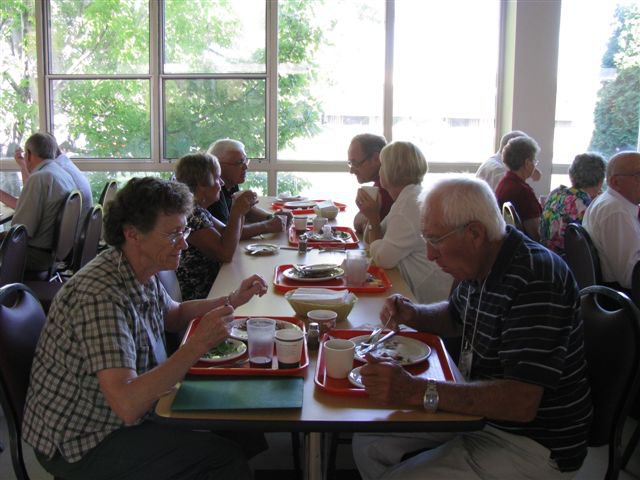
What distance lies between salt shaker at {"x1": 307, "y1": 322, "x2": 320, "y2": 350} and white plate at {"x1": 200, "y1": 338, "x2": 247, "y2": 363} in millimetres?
171

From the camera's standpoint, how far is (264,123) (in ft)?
19.6

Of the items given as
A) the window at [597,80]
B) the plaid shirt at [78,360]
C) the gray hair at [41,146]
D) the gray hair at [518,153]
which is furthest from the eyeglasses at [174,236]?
the window at [597,80]

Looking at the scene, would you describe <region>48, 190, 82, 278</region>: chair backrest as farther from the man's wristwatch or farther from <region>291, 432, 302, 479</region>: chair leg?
the man's wristwatch

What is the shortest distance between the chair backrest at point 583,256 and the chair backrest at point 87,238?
2.40 metres

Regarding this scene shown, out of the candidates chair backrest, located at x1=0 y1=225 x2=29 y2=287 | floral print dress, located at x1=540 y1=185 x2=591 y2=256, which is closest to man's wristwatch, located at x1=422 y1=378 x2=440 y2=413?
chair backrest, located at x1=0 y1=225 x2=29 y2=287

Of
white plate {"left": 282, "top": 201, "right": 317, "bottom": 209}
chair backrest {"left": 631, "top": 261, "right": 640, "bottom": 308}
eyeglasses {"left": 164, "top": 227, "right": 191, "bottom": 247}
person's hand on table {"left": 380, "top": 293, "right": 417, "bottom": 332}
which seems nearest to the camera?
eyeglasses {"left": 164, "top": 227, "right": 191, "bottom": 247}

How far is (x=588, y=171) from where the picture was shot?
3.64 m

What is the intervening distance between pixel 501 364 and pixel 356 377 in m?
0.34

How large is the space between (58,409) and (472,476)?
98cm

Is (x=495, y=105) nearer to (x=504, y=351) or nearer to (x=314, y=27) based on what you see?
(x=314, y=27)

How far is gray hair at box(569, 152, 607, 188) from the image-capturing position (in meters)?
3.64

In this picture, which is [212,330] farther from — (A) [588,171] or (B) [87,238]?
(A) [588,171]

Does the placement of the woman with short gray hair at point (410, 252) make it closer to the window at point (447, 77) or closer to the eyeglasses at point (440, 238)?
the eyeglasses at point (440, 238)

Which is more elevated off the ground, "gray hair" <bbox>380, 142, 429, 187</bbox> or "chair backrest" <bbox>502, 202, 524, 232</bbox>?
"gray hair" <bbox>380, 142, 429, 187</bbox>
